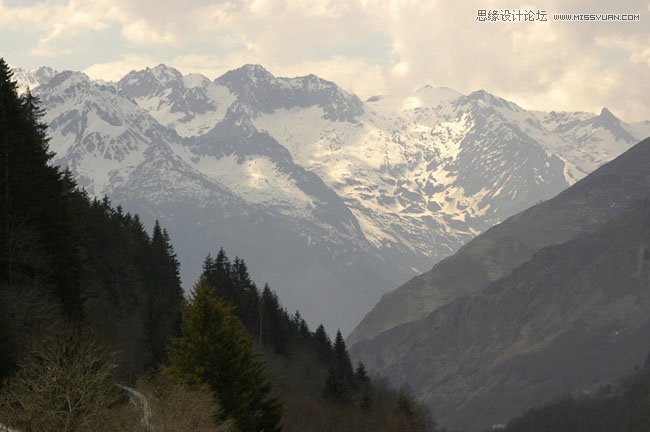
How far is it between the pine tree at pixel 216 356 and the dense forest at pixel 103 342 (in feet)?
0.20

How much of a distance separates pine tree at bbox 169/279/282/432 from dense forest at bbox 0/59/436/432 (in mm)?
61

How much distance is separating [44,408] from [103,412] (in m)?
2.03

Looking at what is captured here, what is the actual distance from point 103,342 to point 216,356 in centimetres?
557

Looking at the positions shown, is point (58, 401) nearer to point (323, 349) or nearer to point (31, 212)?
point (31, 212)

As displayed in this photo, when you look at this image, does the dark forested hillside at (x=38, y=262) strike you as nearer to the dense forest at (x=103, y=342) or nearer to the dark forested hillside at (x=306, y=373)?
the dense forest at (x=103, y=342)

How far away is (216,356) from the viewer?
5116 cm

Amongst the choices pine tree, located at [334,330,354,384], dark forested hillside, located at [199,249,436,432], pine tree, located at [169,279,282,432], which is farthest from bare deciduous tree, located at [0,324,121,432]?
pine tree, located at [334,330,354,384]

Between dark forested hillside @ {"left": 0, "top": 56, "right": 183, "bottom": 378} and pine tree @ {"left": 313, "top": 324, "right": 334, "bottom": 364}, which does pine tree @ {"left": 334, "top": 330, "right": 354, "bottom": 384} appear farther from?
dark forested hillside @ {"left": 0, "top": 56, "right": 183, "bottom": 378}

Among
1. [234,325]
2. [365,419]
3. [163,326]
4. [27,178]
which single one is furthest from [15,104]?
[365,419]

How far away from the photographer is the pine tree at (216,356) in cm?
5091

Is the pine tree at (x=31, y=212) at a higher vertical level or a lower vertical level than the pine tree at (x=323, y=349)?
higher

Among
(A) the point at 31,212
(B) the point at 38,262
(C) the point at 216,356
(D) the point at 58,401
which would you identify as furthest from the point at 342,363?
(D) the point at 58,401

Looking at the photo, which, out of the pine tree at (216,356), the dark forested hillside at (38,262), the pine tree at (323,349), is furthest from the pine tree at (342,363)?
the pine tree at (216,356)

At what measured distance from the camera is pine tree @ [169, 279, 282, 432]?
2004 inches
